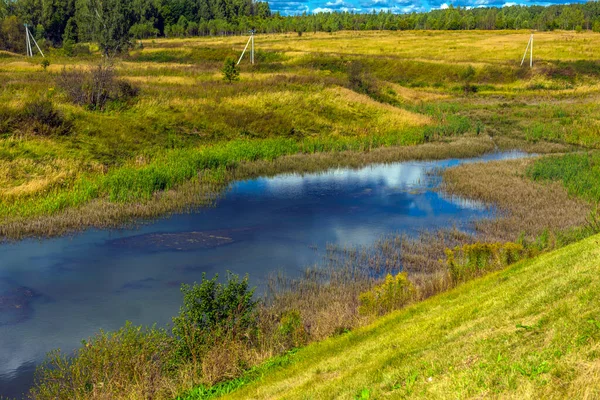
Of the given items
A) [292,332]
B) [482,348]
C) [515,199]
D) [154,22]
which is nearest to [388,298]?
[292,332]

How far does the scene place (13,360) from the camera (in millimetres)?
12055

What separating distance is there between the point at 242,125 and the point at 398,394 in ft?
103

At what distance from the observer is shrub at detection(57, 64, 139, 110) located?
35250 millimetres

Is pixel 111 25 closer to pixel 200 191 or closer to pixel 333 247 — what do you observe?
pixel 200 191

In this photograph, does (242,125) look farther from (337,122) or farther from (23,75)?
(23,75)

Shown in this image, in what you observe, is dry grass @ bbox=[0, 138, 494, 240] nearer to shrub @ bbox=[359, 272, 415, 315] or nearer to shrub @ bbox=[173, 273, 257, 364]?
shrub @ bbox=[173, 273, 257, 364]

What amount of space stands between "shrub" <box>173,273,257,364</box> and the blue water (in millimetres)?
2280

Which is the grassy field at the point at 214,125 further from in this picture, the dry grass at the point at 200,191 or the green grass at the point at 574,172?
the green grass at the point at 574,172

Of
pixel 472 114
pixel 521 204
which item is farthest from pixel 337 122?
pixel 521 204

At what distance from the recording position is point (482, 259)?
1485cm

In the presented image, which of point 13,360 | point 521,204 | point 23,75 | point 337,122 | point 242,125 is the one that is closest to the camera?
point 13,360

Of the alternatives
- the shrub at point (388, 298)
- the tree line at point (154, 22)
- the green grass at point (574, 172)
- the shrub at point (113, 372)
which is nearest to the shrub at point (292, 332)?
the shrub at point (388, 298)

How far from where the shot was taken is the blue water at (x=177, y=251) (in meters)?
13.7

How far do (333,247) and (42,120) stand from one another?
1777 centimetres
